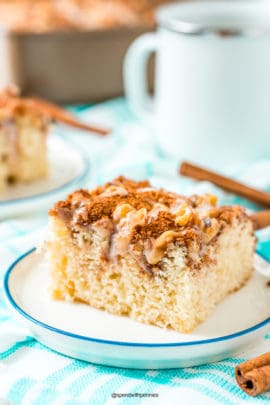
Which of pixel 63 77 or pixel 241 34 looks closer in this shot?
pixel 241 34

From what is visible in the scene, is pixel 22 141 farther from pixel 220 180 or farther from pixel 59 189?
pixel 220 180

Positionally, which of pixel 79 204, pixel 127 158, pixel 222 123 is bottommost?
pixel 127 158

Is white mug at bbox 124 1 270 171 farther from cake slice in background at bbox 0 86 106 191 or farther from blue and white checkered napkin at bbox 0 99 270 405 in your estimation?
blue and white checkered napkin at bbox 0 99 270 405

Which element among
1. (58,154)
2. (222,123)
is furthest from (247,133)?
(58,154)

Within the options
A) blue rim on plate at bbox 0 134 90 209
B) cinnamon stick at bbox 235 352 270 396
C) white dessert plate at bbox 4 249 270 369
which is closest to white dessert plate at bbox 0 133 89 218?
blue rim on plate at bbox 0 134 90 209

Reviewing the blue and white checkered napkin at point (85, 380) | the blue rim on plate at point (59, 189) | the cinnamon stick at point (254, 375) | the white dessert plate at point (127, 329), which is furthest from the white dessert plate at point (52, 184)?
the cinnamon stick at point (254, 375)

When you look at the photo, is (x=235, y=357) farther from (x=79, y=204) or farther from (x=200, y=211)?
(x=79, y=204)

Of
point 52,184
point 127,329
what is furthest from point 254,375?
point 52,184
